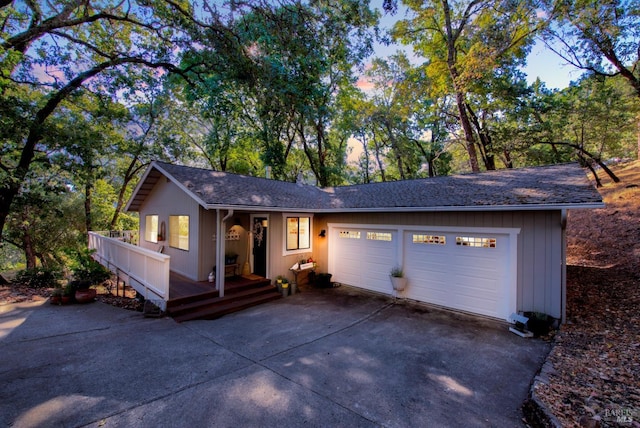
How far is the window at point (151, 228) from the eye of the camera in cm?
1064

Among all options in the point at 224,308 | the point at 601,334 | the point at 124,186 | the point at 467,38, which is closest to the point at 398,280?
the point at 601,334

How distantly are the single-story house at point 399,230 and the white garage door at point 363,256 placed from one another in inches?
1.4

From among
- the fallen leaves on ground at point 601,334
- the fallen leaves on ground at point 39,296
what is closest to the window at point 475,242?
the fallen leaves on ground at point 601,334

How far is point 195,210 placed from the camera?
8.05 metres

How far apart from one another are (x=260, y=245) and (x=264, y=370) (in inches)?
205

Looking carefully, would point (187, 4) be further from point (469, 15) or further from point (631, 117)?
point (631, 117)

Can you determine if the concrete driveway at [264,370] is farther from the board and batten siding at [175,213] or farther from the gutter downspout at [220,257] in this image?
the board and batten siding at [175,213]

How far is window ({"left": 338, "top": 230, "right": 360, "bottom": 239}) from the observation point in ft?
30.0

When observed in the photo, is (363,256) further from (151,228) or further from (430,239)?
(151,228)

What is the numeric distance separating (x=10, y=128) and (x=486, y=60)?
1616 cm

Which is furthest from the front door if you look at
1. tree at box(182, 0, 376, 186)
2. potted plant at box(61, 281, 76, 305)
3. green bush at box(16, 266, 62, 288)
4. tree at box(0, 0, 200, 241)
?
green bush at box(16, 266, 62, 288)

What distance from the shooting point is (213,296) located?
7.23m

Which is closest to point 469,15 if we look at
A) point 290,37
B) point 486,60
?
point 486,60

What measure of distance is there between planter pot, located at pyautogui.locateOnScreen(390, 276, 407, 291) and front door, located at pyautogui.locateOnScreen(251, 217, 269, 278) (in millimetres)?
4007
